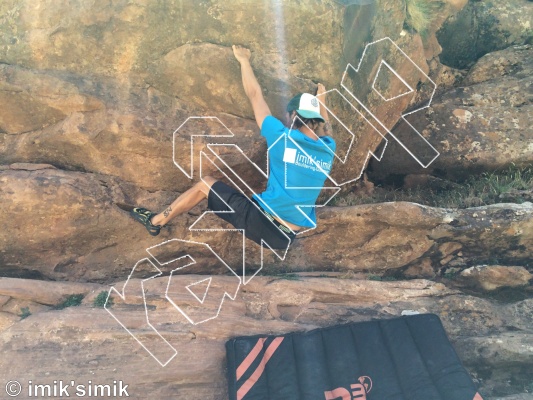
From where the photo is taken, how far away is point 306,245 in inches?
223

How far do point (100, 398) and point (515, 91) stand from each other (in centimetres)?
632

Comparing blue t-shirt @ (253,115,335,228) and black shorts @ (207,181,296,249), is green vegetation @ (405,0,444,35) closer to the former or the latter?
blue t-shirt @ (253,115,335,228)

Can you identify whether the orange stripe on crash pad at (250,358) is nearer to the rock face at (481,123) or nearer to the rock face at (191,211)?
the rock face at (191,211)

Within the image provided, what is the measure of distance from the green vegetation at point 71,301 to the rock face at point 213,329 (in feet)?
0.23

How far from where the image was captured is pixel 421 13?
6.23 metres

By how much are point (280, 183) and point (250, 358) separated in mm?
1762

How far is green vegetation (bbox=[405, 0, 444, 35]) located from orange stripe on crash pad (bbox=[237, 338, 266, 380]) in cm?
445

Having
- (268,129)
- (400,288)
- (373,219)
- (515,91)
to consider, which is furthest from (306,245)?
(515,91)

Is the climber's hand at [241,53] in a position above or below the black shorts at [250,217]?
above

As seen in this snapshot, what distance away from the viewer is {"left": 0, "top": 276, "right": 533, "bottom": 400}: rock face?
440cm

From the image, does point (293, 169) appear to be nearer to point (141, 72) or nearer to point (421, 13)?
point (141, 72)

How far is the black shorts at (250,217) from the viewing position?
15.3 feet

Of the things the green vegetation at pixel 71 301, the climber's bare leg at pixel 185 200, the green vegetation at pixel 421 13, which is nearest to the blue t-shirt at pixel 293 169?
the climber's bare leg at pixel 185 200

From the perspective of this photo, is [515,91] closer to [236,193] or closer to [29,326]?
[236,193]
